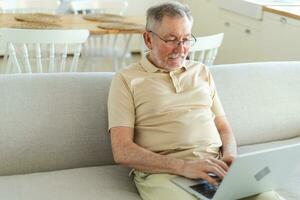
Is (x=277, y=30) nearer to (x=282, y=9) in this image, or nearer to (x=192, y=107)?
(x=282, y=9)

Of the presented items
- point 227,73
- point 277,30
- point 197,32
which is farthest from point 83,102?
point 197,32

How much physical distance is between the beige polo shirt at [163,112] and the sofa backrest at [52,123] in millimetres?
216

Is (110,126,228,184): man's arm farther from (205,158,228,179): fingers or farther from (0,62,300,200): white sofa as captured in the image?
(0,62,300,200): white sofa

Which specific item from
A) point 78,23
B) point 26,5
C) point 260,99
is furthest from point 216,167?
point 26,5

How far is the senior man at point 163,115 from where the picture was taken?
5.93 ft

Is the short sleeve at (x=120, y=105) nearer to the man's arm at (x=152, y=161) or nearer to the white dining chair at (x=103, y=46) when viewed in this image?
the man's arm at (x=152, y=161)

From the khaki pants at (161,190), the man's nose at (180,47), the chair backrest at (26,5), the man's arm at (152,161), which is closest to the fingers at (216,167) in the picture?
the man's arm at (152,161)

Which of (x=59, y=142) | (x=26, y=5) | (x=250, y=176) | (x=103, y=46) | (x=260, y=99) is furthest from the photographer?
(x=103, y=46)

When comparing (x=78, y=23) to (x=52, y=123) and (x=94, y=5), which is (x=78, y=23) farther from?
(x=52, y=123)

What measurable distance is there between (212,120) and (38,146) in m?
0.72

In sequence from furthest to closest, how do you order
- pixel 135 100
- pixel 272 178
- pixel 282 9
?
1. pixel 282 9
2. pixel 135 100
3. pixel 272 178

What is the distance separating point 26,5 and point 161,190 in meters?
2.90

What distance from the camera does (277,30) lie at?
13.1ft

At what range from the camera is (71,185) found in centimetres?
188
